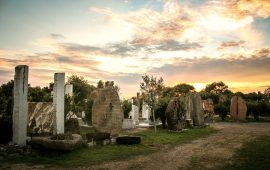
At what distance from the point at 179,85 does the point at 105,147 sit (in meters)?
98.5

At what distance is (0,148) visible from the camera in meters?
12.5

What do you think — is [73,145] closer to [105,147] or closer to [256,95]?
[105,147]

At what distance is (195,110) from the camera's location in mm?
29531

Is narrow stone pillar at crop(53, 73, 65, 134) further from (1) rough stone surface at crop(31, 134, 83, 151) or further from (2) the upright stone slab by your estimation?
(2) the upright stone slab

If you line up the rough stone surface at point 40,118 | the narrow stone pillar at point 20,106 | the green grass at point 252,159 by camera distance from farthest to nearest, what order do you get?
1. the rough stone surface at point 40,118
2. the narrow stone pillar at point 20,106
3. the green grass at point 252,159

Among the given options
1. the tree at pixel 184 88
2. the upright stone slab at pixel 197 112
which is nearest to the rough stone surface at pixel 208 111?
the upright stone slab at pixel 197 112

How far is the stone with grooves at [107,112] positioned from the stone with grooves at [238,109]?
2324cm

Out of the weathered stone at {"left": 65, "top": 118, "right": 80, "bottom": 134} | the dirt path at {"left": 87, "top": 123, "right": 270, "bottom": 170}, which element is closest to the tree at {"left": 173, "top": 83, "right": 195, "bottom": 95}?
the weathered stone at {"left": 65, "top": 118, "right": 80, "bottom": 134}

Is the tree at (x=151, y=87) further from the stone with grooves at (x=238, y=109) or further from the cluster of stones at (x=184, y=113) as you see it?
the stone with grooves at (x=238, y=109)

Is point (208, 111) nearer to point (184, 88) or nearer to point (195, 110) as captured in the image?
point (195, 110)

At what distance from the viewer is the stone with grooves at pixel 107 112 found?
18266mm

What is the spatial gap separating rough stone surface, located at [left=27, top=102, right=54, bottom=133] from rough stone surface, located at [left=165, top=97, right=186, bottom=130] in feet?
32.9

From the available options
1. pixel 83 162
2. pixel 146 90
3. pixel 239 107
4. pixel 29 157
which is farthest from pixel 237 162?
pixel 239 107

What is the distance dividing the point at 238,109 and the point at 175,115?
17.0 metres
